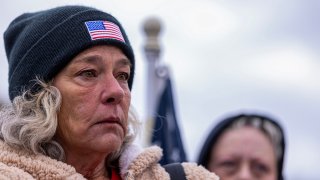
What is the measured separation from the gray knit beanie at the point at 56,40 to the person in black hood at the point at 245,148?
1.25m

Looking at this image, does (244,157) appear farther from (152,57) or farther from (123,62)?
(152,57)

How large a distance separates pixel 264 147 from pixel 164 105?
1535 mm

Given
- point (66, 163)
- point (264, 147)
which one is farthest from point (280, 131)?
point (66, 163)

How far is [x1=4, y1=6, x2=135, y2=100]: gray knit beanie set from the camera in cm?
363

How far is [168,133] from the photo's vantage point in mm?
5840

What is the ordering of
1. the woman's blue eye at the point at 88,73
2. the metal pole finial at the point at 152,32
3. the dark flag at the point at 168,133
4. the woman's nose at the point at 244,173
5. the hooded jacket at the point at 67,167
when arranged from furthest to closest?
1. the metal pole finial at the point at 152,32
2. the dark flag at the point at 168,133
3. the woman's nose at the point at 244,173
4. the woman's blue eye at the point at 88,73
5. the hooded jacket at the point at 67,167

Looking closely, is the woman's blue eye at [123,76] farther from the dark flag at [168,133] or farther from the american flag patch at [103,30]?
the dark flag at [168,133]

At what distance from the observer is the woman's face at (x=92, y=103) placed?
3535 millimetres

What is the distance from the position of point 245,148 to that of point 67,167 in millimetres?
1656

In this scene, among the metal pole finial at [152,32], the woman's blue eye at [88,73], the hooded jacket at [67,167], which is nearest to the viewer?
the hooded jacket at [67,167]

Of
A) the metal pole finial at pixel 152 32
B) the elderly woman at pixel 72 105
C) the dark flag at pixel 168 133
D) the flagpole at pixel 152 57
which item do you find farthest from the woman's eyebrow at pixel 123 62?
the metal pole finial at pixel 152 32

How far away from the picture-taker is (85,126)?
3.54 meters

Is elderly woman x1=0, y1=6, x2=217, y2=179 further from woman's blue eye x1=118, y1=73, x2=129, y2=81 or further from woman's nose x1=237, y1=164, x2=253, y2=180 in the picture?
woman's nose x1=237, y1=164, x2=253, y2=180

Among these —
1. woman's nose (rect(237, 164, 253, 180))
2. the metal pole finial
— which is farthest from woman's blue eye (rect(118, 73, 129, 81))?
the metal pole finial
